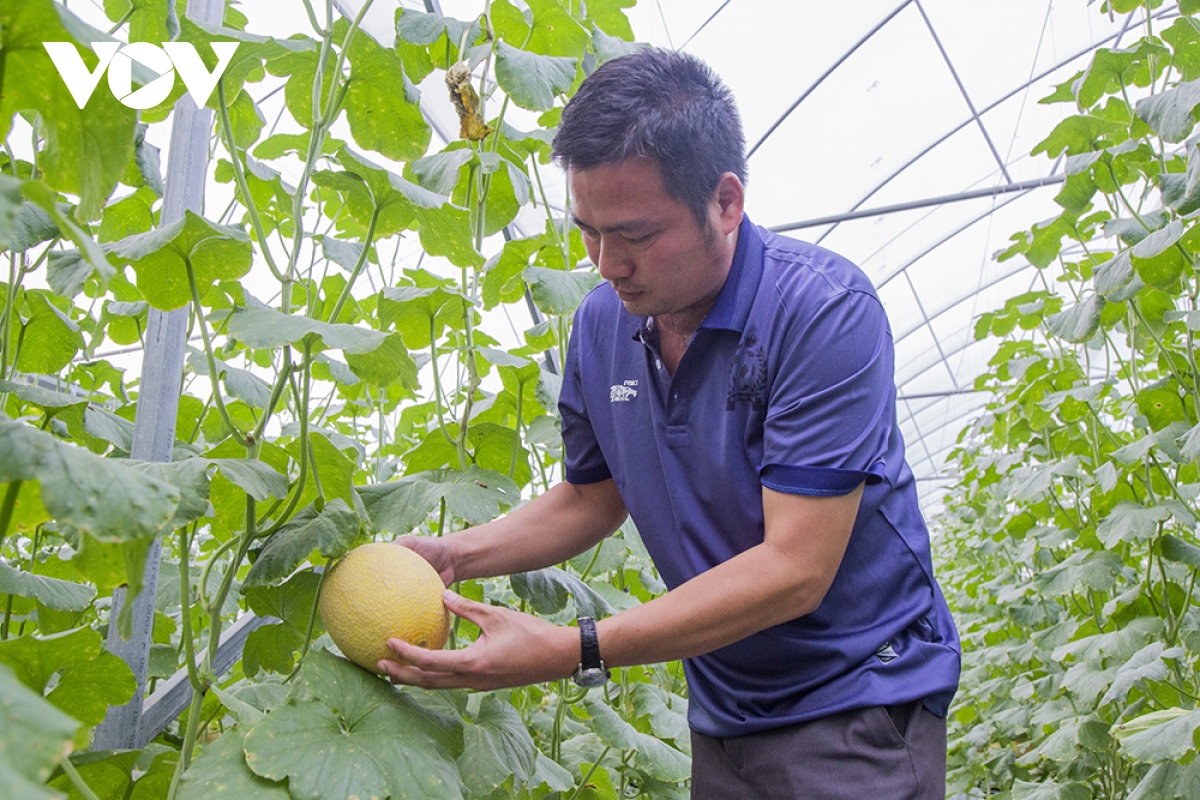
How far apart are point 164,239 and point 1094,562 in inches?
124

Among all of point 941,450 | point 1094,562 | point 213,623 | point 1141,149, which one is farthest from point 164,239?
point 941,450

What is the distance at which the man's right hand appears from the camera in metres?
1.62

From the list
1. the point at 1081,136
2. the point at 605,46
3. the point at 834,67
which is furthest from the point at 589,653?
the point at 834,67

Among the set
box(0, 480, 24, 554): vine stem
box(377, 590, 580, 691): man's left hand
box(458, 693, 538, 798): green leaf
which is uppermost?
box(0, 480, 24, 554): vine stem

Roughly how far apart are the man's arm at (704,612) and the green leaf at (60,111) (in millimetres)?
748

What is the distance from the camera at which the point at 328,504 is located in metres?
1.38

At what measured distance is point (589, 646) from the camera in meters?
1.48

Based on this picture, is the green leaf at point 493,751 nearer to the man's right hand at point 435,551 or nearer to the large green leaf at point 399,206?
the man's right hand at point 435,551

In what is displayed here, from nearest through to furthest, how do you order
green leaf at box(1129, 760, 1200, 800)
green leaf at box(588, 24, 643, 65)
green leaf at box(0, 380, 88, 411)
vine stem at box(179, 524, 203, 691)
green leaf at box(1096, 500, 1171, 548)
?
vine stem at box(179, 524, 203, 691) → green leaf at box(0, 380, 88, 411) → green leaf at box(588, 24, 643, 65) → green leaf at box(1129, 760, 1200, 800) → green leaf at box(1096, 500, 1171, 548)

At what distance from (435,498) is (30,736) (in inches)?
40.8

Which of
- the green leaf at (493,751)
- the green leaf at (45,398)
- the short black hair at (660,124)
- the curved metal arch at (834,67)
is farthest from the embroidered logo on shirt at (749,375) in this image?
the curved metal arch at (834,67)

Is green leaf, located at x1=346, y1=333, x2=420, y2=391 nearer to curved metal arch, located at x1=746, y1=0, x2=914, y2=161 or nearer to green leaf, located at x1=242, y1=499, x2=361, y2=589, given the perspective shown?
green leaf, located at x1=242, y1=499, x2=361, y2=589

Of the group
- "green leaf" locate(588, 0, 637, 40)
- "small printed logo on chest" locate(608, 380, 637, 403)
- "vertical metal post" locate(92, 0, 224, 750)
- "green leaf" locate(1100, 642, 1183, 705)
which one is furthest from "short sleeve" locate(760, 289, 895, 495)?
"green leaf" locate(1100, 642, 1183, 705)

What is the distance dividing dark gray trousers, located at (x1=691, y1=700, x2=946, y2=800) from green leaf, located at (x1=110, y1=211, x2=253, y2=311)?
1194 millimetres
